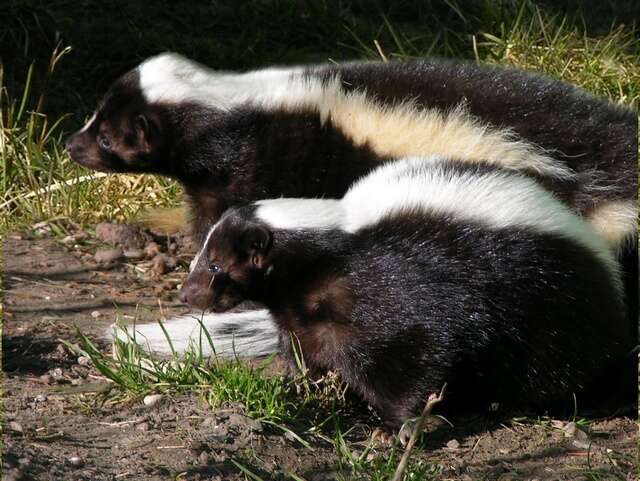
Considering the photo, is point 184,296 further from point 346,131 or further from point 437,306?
point 346,131

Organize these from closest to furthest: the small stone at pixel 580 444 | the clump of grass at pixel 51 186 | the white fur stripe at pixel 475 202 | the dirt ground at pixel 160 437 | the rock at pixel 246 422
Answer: the dirt ground at pixel 160 437
the rock at pixel 246 422
the small stone at pixel 580 444
the white fur stripe at pixel 475 202
the clump of grass at pixel 51 186

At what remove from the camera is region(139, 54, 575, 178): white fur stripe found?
21.8ft

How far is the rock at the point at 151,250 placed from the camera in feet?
24.4

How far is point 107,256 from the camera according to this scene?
7305mm

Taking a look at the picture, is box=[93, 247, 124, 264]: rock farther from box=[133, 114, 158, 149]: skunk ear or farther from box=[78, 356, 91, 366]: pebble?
box=[78, 356, 91, 366]: pebble

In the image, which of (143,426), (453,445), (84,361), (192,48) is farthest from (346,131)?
(192,48)

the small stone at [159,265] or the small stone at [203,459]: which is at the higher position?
the small stone at [203,459]

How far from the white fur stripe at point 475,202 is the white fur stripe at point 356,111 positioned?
0.61 meters

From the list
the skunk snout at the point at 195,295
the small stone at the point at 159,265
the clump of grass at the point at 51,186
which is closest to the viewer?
the skunk snout at the point at 195,295

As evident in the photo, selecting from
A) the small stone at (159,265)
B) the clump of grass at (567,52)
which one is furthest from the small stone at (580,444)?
the clump of grass at (567,52)

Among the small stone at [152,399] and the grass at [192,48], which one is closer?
the small stone at [152,399]

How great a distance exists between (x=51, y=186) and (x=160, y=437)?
325cm

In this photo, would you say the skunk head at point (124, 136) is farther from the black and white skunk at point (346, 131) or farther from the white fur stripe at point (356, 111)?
the white fur stripe at point (356, 111)

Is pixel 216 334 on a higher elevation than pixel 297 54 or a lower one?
lower
